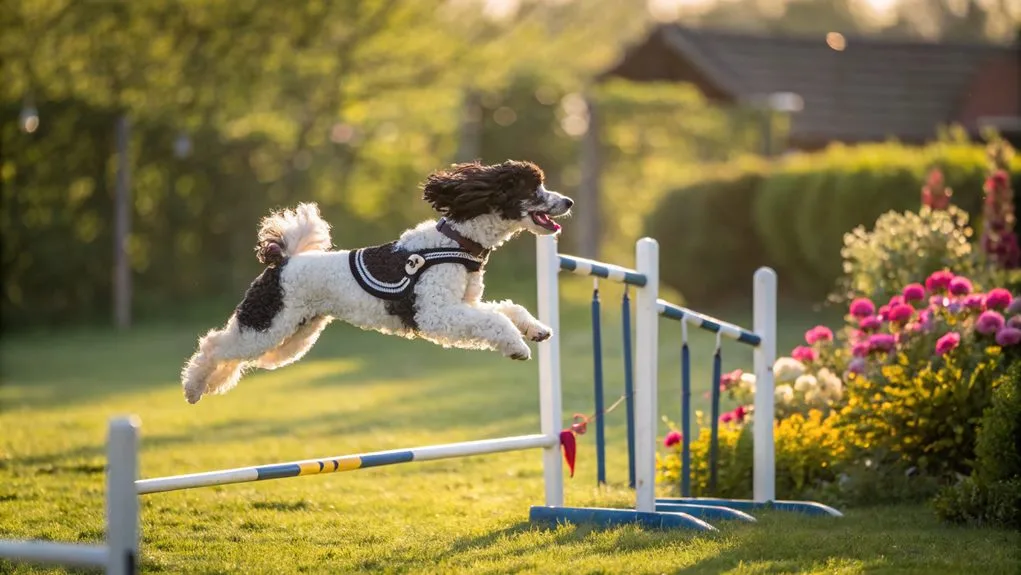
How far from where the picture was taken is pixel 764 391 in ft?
19.7

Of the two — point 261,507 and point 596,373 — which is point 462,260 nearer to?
point 596,373

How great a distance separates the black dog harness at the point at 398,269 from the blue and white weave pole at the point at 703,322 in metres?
1.26

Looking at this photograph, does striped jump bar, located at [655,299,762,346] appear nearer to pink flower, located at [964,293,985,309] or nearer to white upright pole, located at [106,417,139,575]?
pink flower, located at [964,293,985,309]

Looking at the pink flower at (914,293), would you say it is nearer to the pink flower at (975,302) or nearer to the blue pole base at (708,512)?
the pink flower at (975,302)

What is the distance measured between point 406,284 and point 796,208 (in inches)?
419

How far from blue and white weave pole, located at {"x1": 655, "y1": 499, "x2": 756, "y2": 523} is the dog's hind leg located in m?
1.79

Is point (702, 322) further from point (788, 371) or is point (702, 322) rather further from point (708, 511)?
point (788, 371)

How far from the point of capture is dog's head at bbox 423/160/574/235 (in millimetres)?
4418

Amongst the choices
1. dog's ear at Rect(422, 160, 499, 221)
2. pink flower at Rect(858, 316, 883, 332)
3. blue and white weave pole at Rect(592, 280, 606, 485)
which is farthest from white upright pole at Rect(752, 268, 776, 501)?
dog's ear at Rect(422, 160, 499, 221)

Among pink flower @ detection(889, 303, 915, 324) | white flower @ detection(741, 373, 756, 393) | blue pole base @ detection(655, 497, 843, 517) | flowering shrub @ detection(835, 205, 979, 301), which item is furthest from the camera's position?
flowering shrub @ detection(835, 205, 979, 301)

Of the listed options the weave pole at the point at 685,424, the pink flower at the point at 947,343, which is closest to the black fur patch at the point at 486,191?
the weave pole at the point at 685,424

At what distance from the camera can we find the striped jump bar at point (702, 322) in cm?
553

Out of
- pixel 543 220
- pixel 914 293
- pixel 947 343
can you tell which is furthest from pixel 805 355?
pixel 543 220

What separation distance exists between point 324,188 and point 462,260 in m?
15.1
